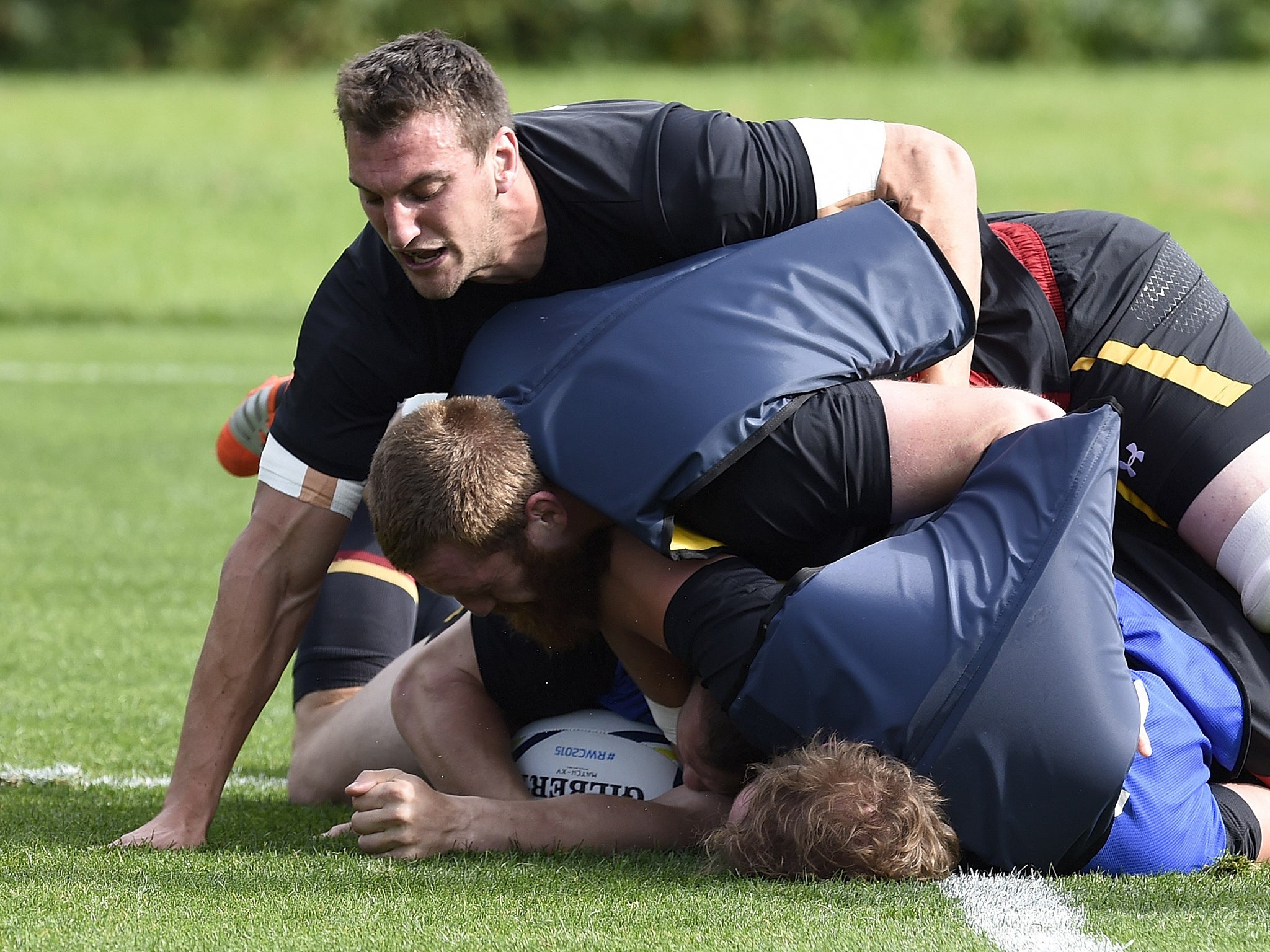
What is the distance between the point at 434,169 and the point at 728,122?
Answer: 0.72 m

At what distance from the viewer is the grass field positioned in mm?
2775

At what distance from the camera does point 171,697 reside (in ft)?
15.9

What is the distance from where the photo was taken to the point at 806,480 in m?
3.19

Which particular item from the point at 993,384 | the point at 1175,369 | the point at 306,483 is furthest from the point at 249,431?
the point at 1175,369

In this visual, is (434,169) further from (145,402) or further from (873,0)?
(873,0)

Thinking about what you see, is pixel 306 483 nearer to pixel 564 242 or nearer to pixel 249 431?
pixel 564 242

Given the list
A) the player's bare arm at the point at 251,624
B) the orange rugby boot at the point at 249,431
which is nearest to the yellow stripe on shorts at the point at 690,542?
the player's bare arm at the point at 251,624

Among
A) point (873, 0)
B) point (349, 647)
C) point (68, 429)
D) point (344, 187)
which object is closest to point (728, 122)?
point (349, 647)

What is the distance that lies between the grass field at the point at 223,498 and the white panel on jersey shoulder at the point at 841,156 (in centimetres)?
154

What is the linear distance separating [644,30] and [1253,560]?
29.0m

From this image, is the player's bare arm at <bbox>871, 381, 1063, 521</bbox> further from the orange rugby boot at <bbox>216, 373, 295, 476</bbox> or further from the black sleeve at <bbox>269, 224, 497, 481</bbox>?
the orange rugby boot at <bbox>216, 373, 295, 476</bbox>

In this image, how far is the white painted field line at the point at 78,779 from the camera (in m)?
4.00

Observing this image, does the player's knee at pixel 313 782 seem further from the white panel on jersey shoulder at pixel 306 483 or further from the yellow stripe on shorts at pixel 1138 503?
the yellow stripe on shorts at pixel 1138 503

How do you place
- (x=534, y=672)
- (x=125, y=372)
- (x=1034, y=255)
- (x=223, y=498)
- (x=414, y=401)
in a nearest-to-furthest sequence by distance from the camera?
(x=534, y=672) < (x=414, y=401) < (x=1034, y=255) < (x=223, y=498) < (x=125, y=372)
